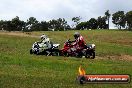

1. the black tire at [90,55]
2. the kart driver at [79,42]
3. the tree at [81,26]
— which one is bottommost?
the tree at [81,26]

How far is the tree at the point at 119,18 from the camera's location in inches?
6334

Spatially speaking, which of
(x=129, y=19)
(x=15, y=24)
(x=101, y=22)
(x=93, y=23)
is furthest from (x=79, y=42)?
(x=101, y=22)

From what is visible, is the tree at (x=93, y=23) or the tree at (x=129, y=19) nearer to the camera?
the tree at (x=129, y=19)

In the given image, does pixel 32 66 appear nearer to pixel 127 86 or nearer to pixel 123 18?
pixel 127 86

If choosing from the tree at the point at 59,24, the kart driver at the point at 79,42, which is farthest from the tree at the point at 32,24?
the kart driver at the point at 79,42

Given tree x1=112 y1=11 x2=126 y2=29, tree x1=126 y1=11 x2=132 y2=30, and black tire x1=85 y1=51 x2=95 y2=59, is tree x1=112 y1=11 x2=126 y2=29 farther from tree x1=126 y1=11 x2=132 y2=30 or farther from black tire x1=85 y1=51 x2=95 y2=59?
black tire x1=85 y1=51 x2=95 y2=59

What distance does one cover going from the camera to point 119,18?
540 feet

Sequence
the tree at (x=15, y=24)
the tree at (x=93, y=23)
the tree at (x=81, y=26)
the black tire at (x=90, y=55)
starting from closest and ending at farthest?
the black tire at (x=90, y=55) → the tree at (x=15, y=24) → the tree at (x=93, y=23) → the tree at (x=81, y=26)

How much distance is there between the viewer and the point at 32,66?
26.4m

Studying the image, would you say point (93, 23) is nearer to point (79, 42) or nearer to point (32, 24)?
point (32, 24)

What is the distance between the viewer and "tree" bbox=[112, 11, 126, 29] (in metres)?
161

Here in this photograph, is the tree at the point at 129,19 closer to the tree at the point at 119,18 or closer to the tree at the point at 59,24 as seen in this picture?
the tree at the point at 119,18

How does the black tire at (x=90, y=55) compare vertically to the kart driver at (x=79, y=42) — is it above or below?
below

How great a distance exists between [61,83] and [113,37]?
6135 cm
